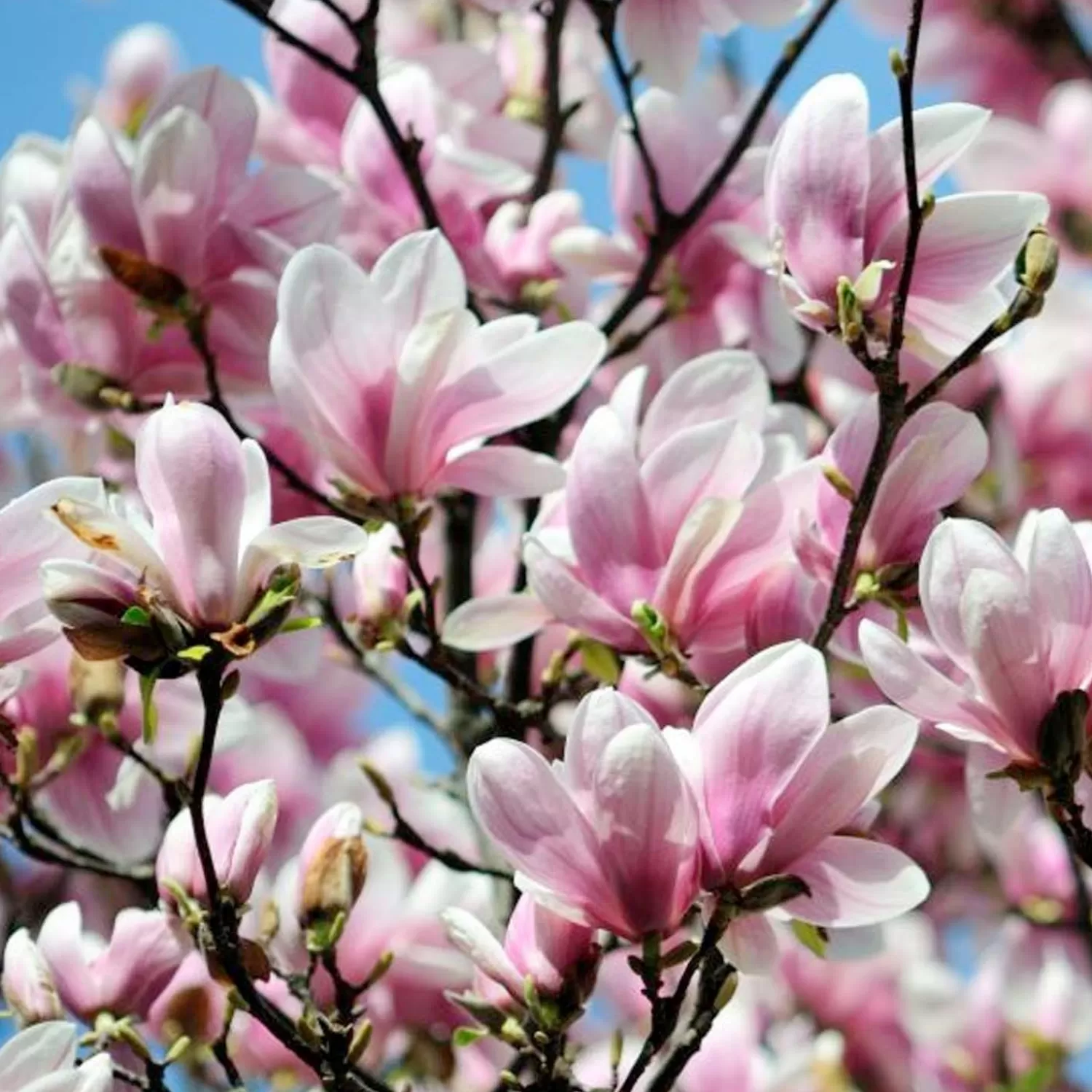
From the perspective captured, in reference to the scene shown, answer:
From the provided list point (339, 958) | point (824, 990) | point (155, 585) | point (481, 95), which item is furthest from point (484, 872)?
point (824, 990)

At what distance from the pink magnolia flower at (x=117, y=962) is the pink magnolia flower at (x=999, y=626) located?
41 cm

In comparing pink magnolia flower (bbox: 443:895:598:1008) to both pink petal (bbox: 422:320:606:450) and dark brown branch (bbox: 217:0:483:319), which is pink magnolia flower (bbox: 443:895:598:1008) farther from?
dark brown branch (bbox: 217:0:483:319)

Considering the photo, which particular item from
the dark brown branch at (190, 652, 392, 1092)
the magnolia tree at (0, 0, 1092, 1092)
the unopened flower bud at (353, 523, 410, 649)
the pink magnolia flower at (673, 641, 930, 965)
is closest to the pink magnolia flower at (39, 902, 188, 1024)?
the magnolia tree at (0, 0, 1092, 1092)

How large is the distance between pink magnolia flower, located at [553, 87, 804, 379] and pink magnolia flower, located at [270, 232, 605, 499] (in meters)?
0.38

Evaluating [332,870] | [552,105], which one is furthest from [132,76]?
[332,870]

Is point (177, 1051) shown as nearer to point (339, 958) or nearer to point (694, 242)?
point (339, 958)

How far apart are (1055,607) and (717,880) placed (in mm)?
196

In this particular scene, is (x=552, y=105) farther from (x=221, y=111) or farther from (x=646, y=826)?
(x=646, y=826)

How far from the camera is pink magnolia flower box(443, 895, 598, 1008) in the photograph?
0.87 meters

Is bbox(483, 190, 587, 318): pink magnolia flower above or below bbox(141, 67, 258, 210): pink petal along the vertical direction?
below

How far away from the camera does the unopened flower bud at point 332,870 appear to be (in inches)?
37.8

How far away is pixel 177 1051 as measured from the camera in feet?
3.06

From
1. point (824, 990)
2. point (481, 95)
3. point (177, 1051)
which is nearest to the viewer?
point (177, 1051)

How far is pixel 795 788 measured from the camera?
837 millimetres
